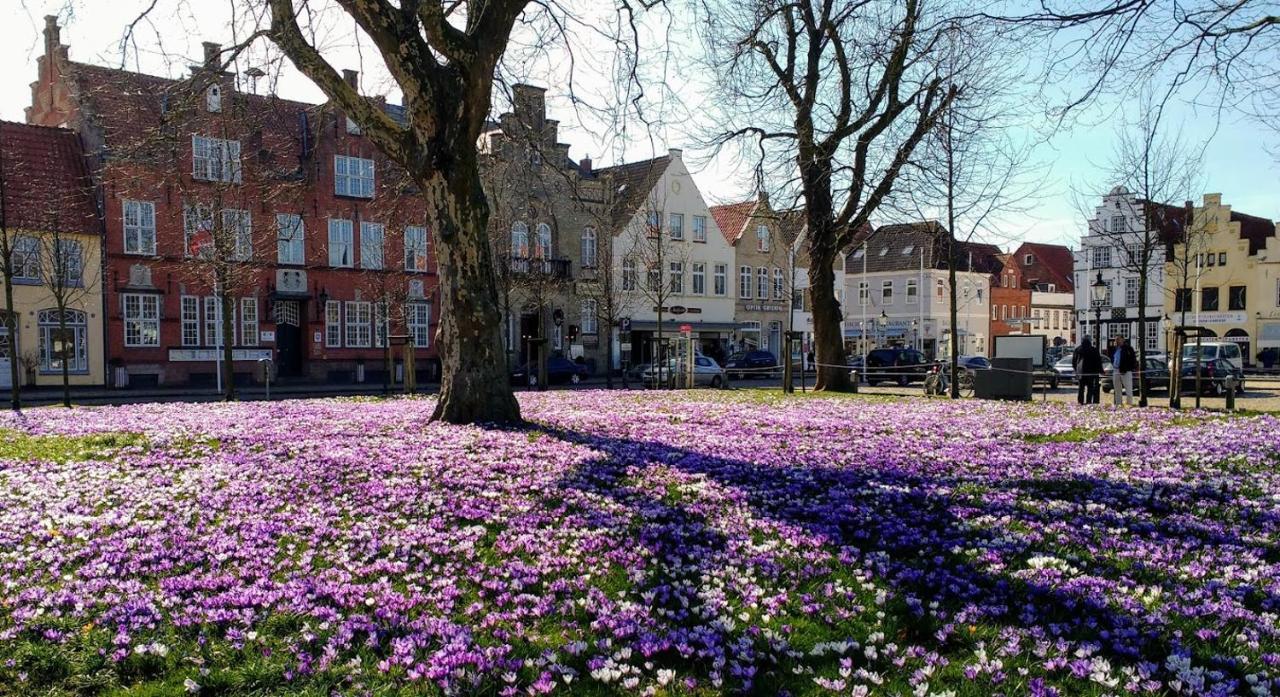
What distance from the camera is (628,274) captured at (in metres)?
51.8

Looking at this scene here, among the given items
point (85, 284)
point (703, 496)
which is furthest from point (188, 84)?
point (85, 284)

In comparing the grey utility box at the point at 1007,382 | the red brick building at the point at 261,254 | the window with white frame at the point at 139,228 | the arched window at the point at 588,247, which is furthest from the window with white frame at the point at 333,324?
the grey utility box at the point at 1007,382

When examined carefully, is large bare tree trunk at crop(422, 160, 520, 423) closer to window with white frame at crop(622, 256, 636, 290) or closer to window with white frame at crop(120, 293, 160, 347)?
window with white frame at crop(120, 293, 160, 347)

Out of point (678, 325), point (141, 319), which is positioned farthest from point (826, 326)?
point (678, 325)

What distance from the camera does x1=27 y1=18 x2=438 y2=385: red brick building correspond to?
3522 centimetres

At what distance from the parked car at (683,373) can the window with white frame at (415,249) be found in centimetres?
1343

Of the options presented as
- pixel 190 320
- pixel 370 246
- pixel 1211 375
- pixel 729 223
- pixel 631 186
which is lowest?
pixel 1211 375

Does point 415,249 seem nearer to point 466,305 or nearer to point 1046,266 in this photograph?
point 466,305

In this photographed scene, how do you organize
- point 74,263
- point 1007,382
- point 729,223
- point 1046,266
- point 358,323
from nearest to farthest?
point 1007,382 → point 74,263 → point 358,323 → point 729,223 → point 1046,266

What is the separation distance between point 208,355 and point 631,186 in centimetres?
2616

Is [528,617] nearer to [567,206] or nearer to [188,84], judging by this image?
[188,84]

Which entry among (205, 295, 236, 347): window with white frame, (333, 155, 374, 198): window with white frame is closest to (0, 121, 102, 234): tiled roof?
(205, 295, 236, 347): window with white frame

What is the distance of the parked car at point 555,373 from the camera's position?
133ft

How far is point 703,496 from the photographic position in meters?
7.71
